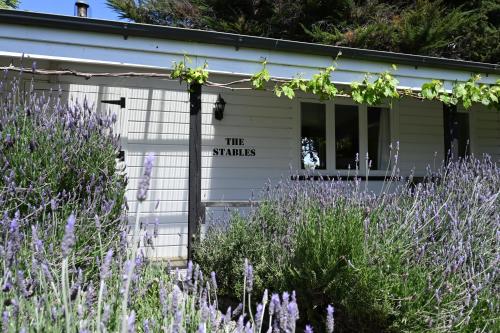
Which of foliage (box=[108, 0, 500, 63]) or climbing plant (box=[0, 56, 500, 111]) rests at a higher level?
foliage (box=[108, 0, 500, 63])

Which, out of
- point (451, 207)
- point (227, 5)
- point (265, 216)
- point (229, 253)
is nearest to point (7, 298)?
point (229, 253)

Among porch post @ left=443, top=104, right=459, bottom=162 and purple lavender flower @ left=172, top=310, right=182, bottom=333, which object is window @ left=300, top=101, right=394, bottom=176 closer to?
porch post @ left=443, top=104, right=459, bottom=162

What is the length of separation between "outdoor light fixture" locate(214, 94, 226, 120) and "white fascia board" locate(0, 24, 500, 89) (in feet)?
6.79

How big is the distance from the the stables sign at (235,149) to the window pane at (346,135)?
5.56ft

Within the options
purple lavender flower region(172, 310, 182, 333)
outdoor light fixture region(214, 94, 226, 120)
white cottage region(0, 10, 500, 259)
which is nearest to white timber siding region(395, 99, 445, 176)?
white cottage region(0, 10, 500, 259)

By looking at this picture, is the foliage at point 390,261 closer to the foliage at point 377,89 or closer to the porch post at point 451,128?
the foliage at point 377,89

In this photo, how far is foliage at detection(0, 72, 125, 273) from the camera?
3.31 m

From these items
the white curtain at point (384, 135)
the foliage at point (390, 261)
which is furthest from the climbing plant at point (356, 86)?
the white curtain at point (384, 135)

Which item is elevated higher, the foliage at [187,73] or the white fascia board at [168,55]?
the white fascia board at [168,55]

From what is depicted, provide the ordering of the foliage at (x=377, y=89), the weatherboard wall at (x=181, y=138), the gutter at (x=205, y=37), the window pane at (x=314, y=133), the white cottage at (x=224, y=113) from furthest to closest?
the window pane at (x=314, y=133) < the weatherboard wall at (x=181, y=138) < the foliage at (x=377, y=89) < the white cottage at (x=224, y=113) < the gutter at (x=205, y=37)

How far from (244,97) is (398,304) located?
5.40 m

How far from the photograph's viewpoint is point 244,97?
783 cm

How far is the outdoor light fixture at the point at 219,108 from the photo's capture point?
25.0ft

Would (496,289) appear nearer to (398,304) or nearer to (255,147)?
(398,304)
